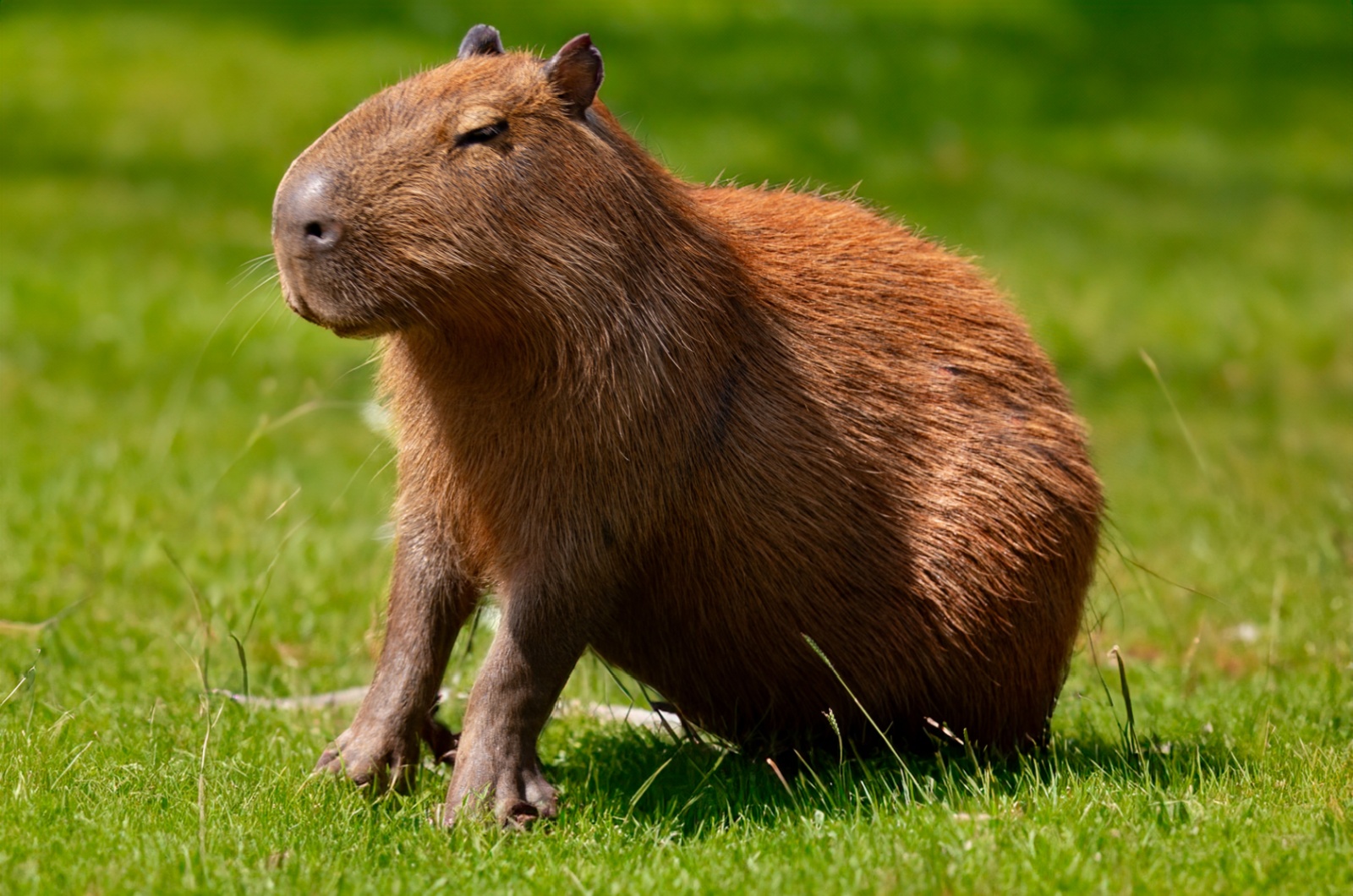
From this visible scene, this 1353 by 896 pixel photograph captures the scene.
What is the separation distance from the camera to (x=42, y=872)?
305cm

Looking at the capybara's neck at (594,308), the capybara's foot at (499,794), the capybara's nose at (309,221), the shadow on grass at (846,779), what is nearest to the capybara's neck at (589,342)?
the capybara's neck at (594,308)

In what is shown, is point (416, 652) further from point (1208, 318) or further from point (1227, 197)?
point (1227, 197)

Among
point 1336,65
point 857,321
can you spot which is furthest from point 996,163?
point 857,321

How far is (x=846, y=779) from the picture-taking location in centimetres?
379

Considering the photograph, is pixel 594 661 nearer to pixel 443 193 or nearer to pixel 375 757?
pixel 375 757

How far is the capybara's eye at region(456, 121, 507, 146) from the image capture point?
11.7ft

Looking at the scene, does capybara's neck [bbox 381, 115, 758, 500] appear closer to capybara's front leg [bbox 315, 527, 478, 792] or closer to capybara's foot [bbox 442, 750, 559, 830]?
capybara's front leg [bbox 315, 527, 478, 792]

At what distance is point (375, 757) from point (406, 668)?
0.22 metres

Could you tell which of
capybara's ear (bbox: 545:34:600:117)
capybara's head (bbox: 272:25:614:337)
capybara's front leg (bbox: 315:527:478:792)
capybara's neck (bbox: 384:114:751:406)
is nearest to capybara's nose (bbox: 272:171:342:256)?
capybara's head (bbox: 272:25:614:337)

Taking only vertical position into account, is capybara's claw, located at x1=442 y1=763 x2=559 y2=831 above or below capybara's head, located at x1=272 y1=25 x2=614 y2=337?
below

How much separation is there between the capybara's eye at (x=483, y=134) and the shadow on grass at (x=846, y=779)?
1434 millimetres

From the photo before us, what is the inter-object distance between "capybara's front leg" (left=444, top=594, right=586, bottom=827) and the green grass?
132 mm

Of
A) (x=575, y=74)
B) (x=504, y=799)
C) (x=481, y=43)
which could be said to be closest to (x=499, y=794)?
(x=504, y=799)

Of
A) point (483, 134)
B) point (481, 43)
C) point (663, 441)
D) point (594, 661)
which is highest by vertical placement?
point (481, 43)
